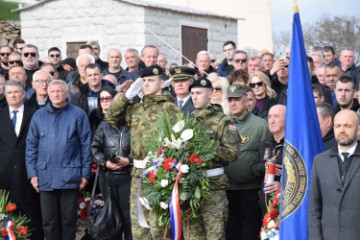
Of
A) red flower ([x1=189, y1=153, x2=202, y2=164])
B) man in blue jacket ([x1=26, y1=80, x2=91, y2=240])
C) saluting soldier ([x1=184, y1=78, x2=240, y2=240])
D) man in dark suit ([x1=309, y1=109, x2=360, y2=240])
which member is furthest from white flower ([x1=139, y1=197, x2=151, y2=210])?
man in dark suit ([x1=309, y1=109, x2=360, y2=240])

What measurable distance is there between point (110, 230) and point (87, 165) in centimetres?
86

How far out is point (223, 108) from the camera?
421 inches

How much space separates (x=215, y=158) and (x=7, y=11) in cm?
1669

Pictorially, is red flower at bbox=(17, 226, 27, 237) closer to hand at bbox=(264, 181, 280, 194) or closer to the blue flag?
hand at bbox=(264, 181, 280, 194)

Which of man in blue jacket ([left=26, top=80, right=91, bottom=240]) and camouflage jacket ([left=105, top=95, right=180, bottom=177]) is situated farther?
man in blue jacket ([left=26, top=80, right=91, bottom=240])

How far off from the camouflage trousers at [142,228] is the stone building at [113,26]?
844cm

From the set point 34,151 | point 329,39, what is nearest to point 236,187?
point 34,151

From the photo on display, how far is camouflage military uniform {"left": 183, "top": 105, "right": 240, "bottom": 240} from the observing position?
9.45 meters

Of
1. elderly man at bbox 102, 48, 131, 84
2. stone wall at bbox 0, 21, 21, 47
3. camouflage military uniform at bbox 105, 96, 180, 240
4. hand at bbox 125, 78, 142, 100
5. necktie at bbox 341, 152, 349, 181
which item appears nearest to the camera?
necktie at bbox 341, 152, 349, 181

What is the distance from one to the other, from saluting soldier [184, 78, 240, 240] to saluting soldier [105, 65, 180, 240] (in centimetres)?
37

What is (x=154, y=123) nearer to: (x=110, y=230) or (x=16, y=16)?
(x=110, y=230)

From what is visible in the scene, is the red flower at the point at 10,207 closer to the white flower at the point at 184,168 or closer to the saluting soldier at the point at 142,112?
the saluting soldier at the point at 142,112

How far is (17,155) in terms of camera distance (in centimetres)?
1142

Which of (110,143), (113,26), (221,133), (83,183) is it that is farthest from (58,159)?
(113,26)
